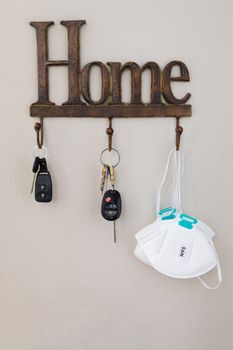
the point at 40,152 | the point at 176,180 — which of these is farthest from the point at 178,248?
the point at 40,152

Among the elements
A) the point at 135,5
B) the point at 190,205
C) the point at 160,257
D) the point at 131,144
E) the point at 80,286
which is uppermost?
the point at 135,5

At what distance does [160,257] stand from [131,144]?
29 cm

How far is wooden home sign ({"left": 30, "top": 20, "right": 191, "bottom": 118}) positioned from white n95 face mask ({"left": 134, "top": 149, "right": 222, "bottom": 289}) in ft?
0.89

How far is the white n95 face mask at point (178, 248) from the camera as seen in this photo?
0.93 m

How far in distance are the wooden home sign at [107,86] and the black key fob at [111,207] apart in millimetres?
201

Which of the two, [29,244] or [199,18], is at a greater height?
[199,18]

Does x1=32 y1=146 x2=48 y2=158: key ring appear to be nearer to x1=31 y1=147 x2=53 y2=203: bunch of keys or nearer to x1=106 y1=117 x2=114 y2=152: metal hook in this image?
x1=31 y1=147 x2=53 y2=203: bunch of keys

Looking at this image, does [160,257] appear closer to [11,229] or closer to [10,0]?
[11,229]

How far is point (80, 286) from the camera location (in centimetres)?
102

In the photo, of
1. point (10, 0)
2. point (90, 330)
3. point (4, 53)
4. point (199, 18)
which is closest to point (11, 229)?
point (90, 330)

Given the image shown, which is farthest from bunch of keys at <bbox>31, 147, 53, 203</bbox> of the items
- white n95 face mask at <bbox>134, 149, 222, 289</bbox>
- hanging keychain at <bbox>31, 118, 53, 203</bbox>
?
white n95 face mask at <bbox>134, 149, 222, 289</bbox>

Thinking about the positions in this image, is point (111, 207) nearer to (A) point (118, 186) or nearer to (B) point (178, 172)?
(A) point (118, 186)

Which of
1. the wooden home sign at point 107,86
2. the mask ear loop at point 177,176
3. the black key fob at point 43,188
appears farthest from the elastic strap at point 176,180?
the black key fob at point 43,188

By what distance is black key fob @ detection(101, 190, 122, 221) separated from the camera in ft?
3.08
